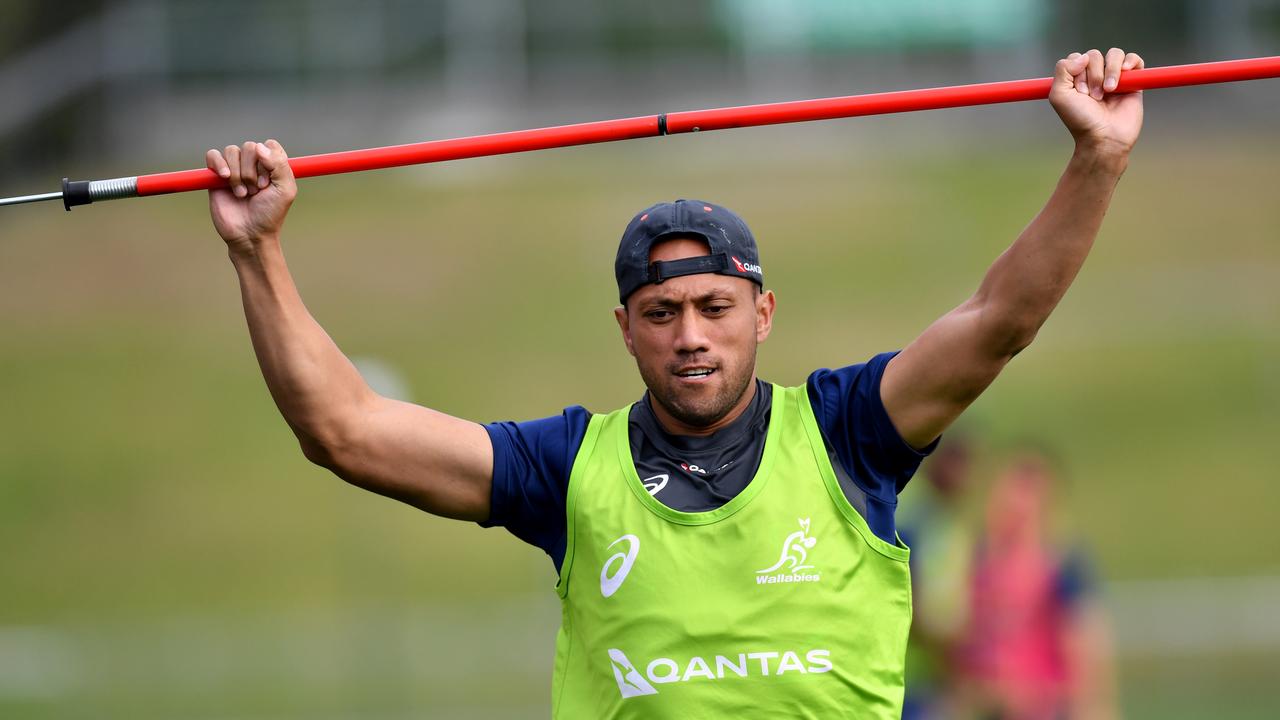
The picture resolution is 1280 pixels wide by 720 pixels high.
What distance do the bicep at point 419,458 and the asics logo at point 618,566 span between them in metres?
→ 0.38

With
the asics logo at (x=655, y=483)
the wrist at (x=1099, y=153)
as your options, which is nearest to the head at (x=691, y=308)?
the asics logo at (x=655, y=483)

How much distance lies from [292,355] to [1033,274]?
Answer: 174cm

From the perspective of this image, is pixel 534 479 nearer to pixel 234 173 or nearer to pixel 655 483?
pixel 655 483

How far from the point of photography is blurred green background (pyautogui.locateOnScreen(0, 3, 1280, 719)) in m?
14.0

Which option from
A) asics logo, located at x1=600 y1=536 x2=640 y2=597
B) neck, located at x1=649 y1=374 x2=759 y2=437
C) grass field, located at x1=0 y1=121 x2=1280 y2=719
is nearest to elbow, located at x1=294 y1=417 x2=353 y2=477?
asics logo, located at x1=600 y1=536 x2=640 y2=597

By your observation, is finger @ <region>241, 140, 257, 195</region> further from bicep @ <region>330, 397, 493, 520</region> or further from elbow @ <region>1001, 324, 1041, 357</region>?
elbow @ <region>1001, 324, 1041, 357</region>

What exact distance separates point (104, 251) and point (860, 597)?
18.2 metres

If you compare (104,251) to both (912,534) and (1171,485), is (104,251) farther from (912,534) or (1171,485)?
(912,534)

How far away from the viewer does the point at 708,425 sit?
3914 mm

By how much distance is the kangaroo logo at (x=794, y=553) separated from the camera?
3645 millimetres

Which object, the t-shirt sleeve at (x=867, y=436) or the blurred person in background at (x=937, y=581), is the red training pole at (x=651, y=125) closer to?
the t-shirt sleeve at (x=867, y=436)

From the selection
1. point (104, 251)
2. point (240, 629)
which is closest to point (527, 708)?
point (240, 629)

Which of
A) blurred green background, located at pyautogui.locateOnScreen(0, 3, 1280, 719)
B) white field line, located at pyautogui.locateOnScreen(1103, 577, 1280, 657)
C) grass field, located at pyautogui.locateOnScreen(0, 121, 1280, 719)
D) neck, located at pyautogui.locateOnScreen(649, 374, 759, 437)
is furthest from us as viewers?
grass field, located at pyautogui.locateOnScreen(0, 121, 1280, 719)

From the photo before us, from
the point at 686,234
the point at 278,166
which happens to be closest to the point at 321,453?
the point at 278,166
